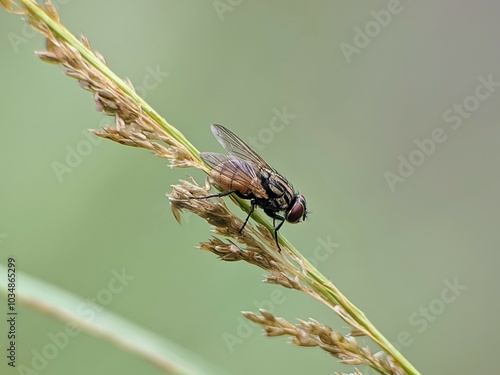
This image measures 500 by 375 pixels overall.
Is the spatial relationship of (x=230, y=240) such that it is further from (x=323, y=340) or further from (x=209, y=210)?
(x=323, y=340)

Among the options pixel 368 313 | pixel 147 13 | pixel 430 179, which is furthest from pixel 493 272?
pixel 147 13

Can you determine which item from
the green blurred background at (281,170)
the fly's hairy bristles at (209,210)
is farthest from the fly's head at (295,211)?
the green blurred background at (281,170)

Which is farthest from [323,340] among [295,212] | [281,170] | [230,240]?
[281,170]

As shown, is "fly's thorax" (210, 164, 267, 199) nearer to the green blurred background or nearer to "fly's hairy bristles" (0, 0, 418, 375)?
"fly's hairy bristles" (0, 0, 418, 375)

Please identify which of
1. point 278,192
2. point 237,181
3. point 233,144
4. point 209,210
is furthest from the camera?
point 233,144

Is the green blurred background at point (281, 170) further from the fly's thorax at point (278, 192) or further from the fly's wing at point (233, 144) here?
the fly's thorax at point (278, 192)

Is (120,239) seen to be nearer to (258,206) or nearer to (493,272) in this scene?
(258,206)
